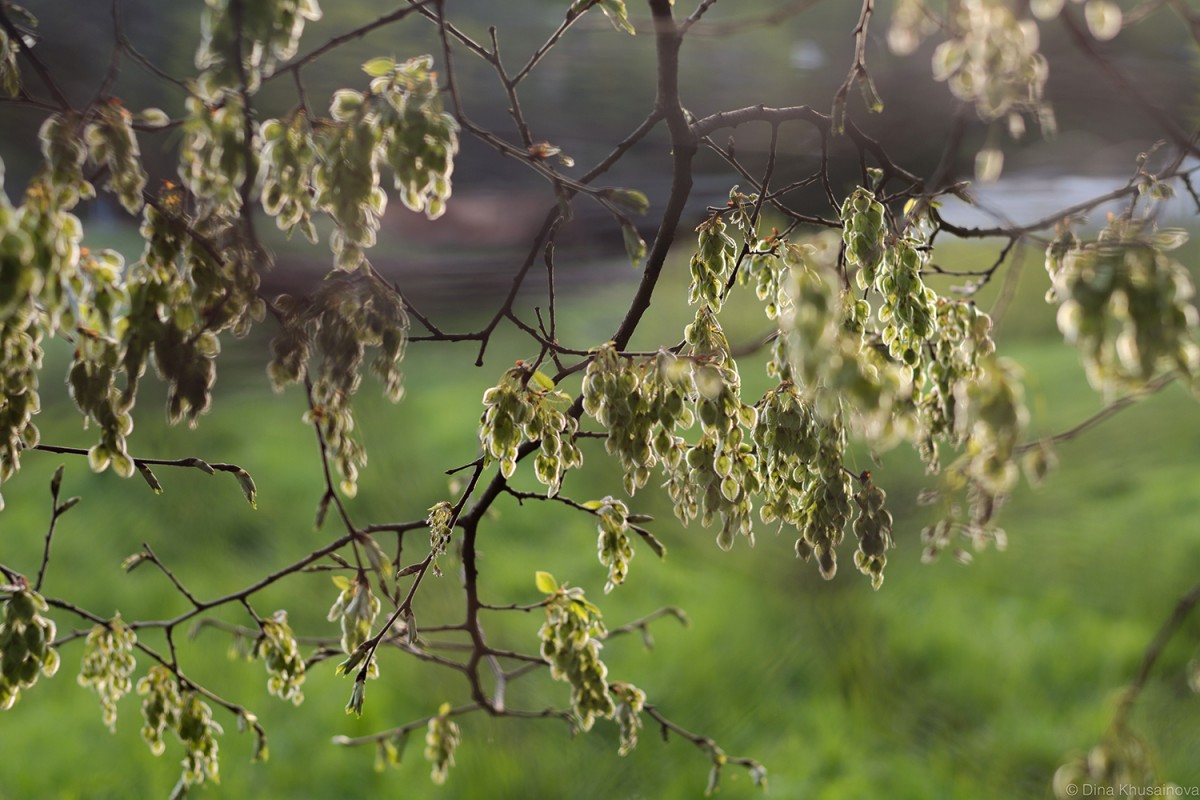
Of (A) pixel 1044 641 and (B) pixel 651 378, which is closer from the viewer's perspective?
(B) pixel 651 378

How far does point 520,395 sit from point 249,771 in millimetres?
2236

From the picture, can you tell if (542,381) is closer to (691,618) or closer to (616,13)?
(616,13)

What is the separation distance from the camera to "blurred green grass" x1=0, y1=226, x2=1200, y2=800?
2842 millimetres

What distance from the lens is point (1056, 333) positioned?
4.86 m

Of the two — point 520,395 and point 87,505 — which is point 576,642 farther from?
point 87,505

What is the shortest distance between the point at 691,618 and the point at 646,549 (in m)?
0.40

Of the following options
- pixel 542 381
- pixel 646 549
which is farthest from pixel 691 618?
pixel 542 381

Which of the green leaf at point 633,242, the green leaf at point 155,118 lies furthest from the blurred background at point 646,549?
the green leaf at point 633,242

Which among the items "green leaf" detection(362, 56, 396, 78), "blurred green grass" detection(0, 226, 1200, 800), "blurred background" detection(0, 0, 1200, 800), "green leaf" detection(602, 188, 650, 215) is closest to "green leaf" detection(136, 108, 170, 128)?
"green leaf" detection(362, 56, 396, 78)

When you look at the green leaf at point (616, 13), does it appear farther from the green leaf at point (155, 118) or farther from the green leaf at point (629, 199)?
the green leaf at point (155, 118)

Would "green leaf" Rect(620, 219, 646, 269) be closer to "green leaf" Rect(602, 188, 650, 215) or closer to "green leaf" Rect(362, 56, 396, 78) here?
"green leaf" Rect(602, 188, 650, 215)

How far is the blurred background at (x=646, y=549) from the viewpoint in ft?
9.36

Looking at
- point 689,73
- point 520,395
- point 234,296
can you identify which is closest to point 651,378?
point 520,395

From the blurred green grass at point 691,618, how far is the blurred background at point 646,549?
1cm
